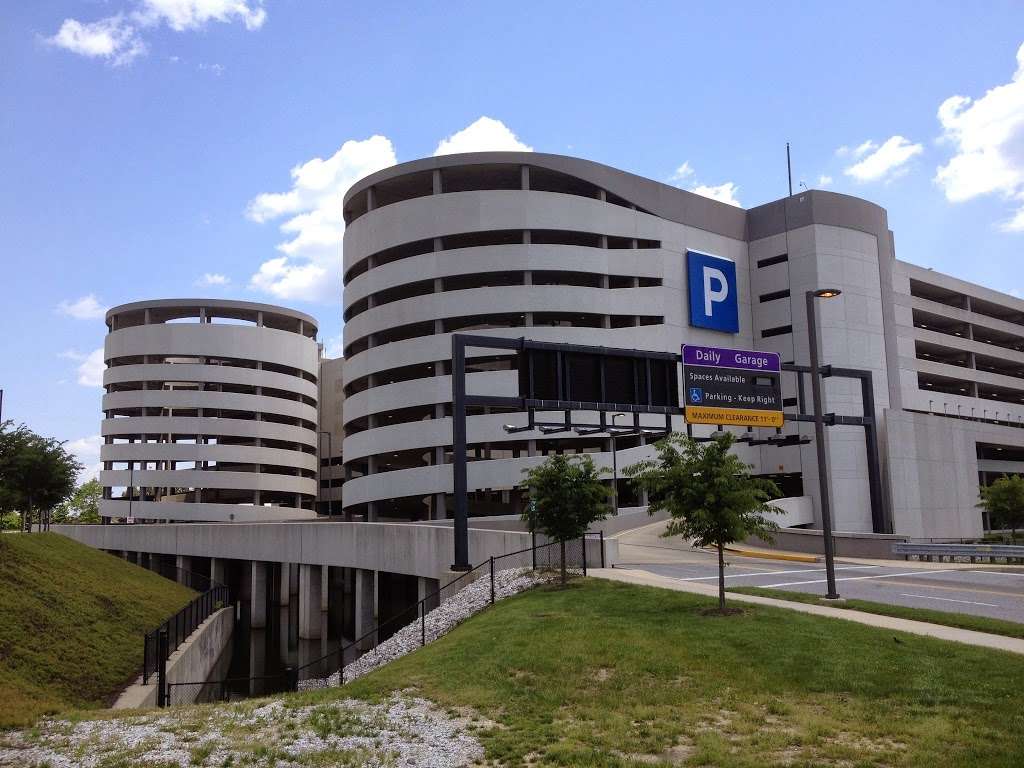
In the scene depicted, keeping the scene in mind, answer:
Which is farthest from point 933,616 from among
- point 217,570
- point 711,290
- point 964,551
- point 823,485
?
point 217,570

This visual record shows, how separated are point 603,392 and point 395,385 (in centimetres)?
3602

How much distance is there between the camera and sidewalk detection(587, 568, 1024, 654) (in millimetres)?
A: 13953

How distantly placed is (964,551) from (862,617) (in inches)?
857

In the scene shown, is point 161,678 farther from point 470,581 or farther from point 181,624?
point 470,581

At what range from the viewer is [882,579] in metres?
27.1

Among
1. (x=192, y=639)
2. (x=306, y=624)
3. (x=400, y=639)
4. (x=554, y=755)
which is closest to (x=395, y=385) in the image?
(x=306, y=624)

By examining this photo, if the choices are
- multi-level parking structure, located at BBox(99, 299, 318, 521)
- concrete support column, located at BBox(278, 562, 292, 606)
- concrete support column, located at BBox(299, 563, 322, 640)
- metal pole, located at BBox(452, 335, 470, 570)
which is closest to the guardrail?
metal pole, located at BBox(452, 335, 470, 570)

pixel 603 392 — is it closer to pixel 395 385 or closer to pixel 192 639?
pixel 192 639

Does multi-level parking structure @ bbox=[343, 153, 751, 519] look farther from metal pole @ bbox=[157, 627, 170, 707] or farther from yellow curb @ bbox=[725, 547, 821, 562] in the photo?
metal pole @ bbox=[157, 627, 170, 707]

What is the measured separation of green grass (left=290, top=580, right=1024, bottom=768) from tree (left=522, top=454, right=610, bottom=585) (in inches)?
189

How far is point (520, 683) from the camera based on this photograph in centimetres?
1252

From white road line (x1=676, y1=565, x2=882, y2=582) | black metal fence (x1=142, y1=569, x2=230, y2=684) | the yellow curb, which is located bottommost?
black metal fence (x1=142, y1=569, x2=230, y2=684)

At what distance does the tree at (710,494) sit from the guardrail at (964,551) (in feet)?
67.4

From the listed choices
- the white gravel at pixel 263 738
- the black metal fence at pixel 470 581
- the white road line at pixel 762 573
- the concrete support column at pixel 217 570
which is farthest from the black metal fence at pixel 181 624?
the white road line at pixel 762 573
